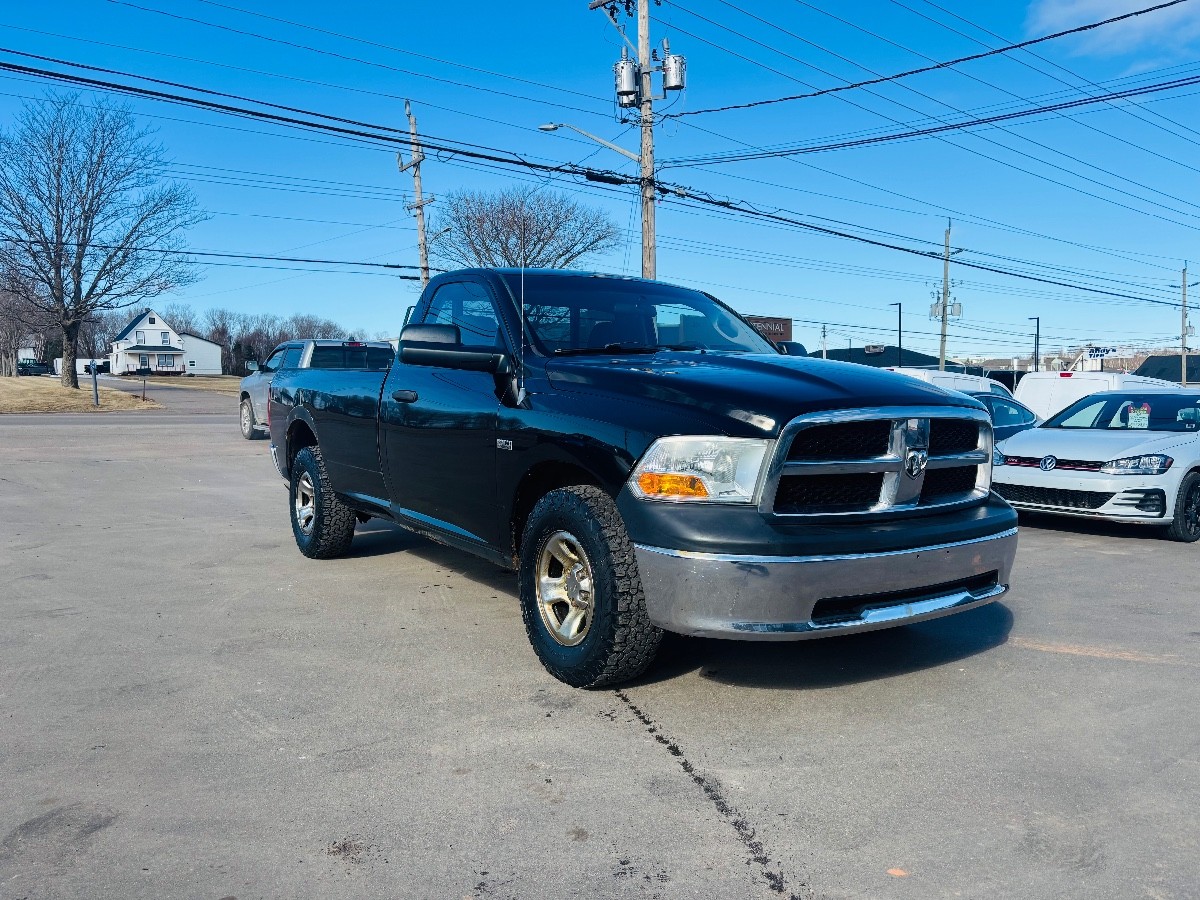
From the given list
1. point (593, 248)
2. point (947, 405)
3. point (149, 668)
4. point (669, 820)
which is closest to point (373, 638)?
point (149, 668)

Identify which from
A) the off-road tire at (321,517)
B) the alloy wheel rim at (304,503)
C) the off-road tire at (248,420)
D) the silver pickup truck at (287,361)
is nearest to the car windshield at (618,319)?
the off-road tire at (321,517)

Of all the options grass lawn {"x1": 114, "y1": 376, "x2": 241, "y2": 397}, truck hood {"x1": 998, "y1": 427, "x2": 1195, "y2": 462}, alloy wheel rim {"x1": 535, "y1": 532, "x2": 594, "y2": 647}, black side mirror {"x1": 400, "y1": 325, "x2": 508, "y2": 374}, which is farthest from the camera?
A: grass lawn {"x1": 114, "y1": 376, "x2": 241, "y2": 397}

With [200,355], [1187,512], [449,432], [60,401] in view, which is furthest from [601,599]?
[200,355]

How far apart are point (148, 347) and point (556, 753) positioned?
4680 inches

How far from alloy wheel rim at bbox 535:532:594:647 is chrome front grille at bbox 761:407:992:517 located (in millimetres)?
892

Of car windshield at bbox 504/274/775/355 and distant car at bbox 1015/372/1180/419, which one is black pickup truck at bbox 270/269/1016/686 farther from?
distant car at bbox 1015/372/1180/419

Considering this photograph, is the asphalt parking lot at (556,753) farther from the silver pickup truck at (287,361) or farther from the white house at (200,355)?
the white house at (200,355)

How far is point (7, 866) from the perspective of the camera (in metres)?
2.76

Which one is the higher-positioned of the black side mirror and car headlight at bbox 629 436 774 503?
the black side mirror

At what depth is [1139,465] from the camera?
27.6 feet

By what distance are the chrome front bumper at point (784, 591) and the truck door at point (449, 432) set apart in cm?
136

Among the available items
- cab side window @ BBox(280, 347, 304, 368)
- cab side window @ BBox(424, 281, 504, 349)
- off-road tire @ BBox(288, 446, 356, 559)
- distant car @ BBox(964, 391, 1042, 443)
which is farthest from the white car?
cab side window @ BBox(280, 347, 304, 368)

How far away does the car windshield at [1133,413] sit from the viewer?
9.31 meters

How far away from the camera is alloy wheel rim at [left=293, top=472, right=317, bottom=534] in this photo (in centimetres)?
709
